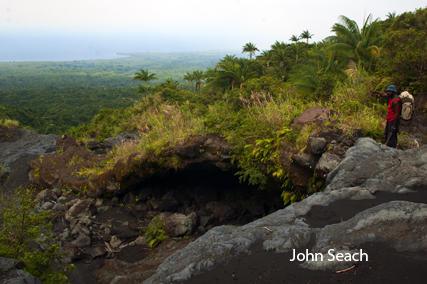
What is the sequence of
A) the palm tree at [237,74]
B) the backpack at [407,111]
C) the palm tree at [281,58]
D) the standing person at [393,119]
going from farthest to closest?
1. the palm tree at [281,58]
2. the palm tree at [237,74]
3. the backpack at [407,111]
4. the standing person at [393,119]

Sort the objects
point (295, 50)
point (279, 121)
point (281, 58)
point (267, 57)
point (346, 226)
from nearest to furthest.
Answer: point (346, 226) → point (279, 121) → point (281, 58) → point (295, 50) → point (267, 57)

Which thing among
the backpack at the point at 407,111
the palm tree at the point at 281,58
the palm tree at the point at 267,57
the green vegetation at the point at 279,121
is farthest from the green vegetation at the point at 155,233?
the palm tree at the point at 267,57

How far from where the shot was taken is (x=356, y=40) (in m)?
17.0

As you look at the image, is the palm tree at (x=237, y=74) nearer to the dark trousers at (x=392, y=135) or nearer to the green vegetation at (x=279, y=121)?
the green vegetation at (x=279, y=121)

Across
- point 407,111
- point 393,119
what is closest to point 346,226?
point 393,119

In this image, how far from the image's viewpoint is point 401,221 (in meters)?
3.22

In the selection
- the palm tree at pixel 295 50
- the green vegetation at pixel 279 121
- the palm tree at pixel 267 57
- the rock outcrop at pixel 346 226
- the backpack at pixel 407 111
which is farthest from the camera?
the palm tree at pixel 267 57

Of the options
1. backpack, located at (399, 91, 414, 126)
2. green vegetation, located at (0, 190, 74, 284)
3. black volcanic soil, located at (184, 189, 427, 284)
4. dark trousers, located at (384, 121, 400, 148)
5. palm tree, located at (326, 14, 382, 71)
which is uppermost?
palm tree, located at (326, 14, 382, 71)

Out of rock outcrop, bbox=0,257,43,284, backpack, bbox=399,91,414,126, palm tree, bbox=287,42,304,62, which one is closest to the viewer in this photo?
rock outcrop, bbox=0,257,43,284

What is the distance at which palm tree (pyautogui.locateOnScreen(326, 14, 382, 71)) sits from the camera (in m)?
16.5

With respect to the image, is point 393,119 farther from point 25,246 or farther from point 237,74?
point 237,74

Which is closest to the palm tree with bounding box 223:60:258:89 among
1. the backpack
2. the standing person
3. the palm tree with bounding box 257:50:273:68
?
the palm tree with bounding box 257:50:273:68

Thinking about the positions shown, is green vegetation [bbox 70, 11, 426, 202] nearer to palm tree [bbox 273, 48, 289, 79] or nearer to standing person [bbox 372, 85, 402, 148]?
standing person [bbox 372, 85, 402, 148]

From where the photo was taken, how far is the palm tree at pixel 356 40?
16500 millimetres
